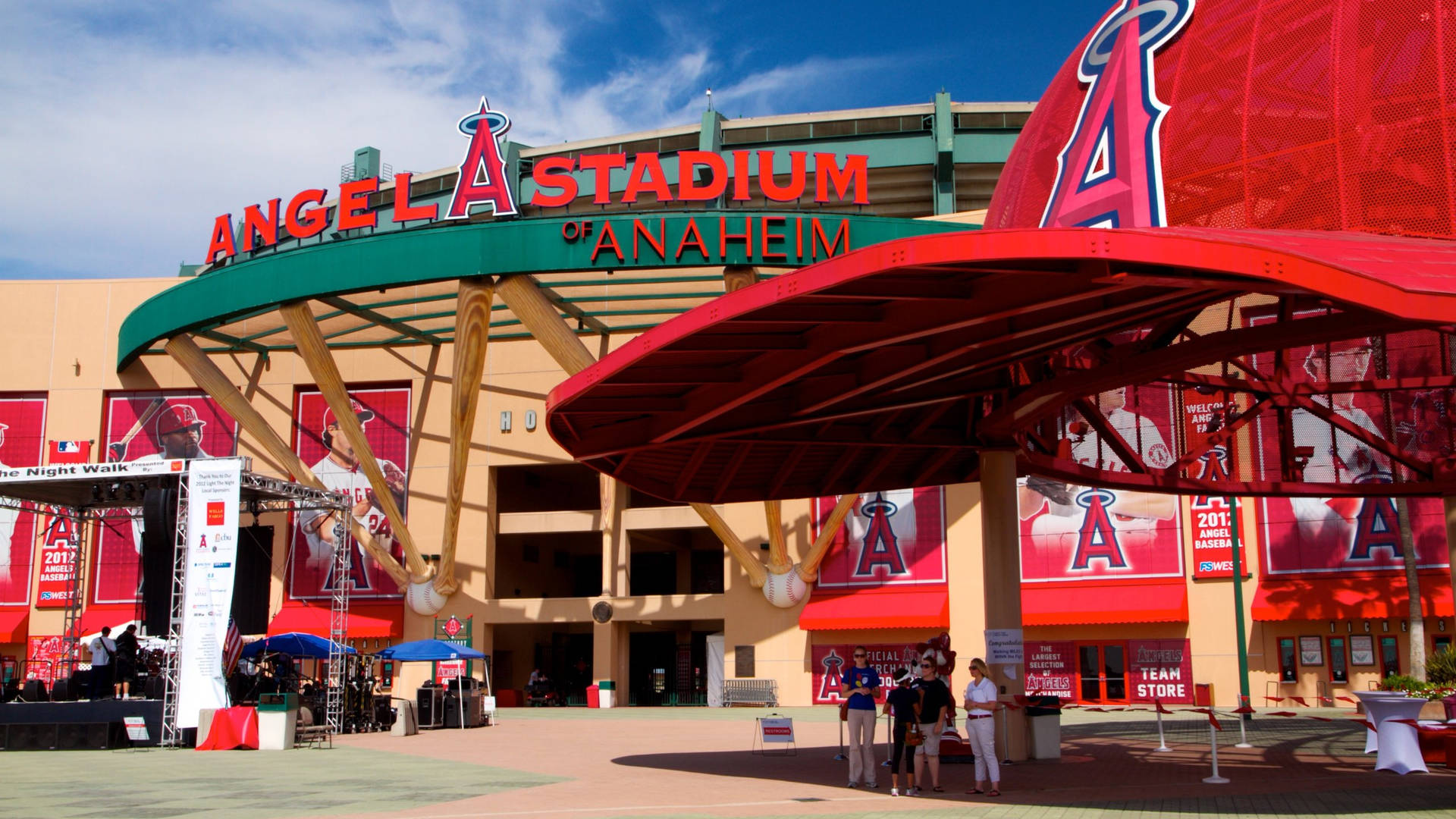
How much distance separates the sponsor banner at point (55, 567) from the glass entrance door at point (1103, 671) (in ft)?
112

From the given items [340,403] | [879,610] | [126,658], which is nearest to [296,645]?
[126,658]

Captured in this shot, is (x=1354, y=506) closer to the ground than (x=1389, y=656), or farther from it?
farther from it

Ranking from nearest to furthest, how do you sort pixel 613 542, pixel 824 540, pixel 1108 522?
pixel 1108 522 → pixel 824 540 → pixel 613 542

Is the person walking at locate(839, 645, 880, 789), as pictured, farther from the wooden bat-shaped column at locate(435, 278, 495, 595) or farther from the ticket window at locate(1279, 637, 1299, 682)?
the ticket window at locate(1279, 637, 1299, 682)

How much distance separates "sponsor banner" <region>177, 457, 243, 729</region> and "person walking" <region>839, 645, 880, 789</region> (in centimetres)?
1490

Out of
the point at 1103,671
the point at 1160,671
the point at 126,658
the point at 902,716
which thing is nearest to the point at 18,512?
the point at 126,658

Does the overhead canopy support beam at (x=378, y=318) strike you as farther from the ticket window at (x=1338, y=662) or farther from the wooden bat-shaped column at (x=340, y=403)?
the ticket window at (x=1338, y=662)

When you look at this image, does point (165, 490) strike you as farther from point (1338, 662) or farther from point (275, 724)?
point (1338, 662)

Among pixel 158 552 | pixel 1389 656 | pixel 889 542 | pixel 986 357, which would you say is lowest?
pixel 1389 656

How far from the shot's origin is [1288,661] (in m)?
35.8

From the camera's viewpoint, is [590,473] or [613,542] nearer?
[613,542]

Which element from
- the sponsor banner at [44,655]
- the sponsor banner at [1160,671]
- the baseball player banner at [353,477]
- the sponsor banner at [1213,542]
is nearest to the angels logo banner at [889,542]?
the sponsor banner at [1160,671]

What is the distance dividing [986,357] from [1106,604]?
23.5 metres

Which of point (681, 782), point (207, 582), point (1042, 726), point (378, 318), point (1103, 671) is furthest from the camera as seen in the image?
point (378, 318)
